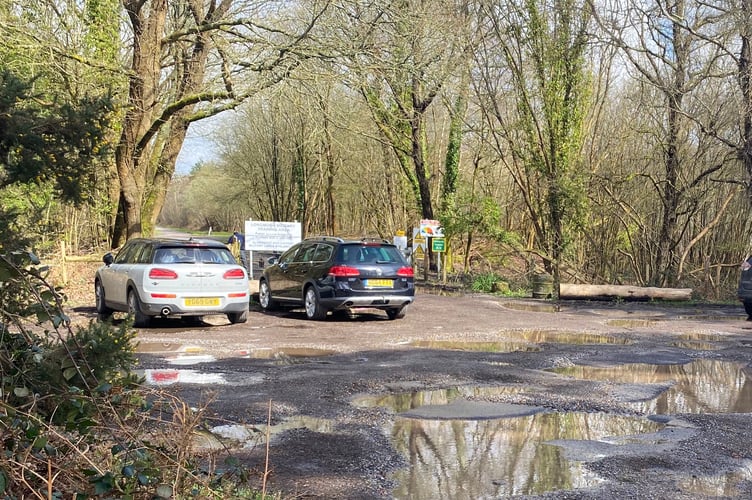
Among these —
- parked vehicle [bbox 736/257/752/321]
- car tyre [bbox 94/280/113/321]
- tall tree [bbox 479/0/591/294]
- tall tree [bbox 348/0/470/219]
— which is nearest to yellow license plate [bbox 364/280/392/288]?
tall tree [bbox 348/0/470/219]

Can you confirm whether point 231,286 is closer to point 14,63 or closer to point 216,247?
point 216,247

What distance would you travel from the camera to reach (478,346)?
40.1ft

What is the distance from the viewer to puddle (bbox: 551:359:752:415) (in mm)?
7973

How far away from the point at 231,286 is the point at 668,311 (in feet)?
34.7

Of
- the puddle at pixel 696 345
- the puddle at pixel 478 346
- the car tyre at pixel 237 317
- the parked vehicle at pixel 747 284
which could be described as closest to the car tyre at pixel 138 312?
the car tyre at pixel 237 317

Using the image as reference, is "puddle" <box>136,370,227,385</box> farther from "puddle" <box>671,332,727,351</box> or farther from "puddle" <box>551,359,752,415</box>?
"puddle" <box>671,332,727,351</box>

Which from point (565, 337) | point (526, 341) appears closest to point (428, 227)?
point (565, 337)

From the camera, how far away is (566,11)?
77.7 feet

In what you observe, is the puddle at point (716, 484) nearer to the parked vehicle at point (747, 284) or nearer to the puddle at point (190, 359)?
the puddle at point (190, 359)

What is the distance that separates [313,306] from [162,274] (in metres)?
3.26

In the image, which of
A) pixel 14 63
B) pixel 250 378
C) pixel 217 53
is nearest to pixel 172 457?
pixel 250 378

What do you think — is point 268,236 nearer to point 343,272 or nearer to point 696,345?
point 343,272

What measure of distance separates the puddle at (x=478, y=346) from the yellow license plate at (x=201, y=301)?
3972 mm

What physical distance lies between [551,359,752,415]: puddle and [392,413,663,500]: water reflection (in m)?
0.94
